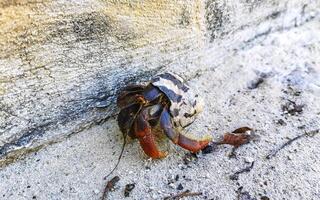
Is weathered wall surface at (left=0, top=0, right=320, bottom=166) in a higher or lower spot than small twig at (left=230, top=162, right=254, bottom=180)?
higher

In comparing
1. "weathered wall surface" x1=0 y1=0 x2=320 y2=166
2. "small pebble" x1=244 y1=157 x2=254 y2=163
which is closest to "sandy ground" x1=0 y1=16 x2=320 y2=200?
"small pebble" x1=244 y1=157 x2=254 y2=163

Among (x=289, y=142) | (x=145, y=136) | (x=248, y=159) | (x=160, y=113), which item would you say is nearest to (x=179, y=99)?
(x=160, y=113)

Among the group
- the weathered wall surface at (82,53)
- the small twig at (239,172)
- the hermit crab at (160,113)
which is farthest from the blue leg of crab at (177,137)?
the weathered wall surface at (82,53)

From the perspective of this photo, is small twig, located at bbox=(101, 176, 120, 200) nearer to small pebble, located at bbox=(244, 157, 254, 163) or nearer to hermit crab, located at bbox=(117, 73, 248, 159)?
hermit crab, located at bbox=(117, 73, 248, 159)

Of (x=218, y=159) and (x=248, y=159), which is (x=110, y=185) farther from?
(x=248, y=159)

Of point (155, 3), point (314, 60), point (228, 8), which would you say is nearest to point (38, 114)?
point (155, 3)

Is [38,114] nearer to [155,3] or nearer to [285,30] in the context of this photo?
[155,3]

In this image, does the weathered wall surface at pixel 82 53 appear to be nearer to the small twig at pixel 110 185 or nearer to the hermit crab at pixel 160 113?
the hermit crab at pixel 160 113
